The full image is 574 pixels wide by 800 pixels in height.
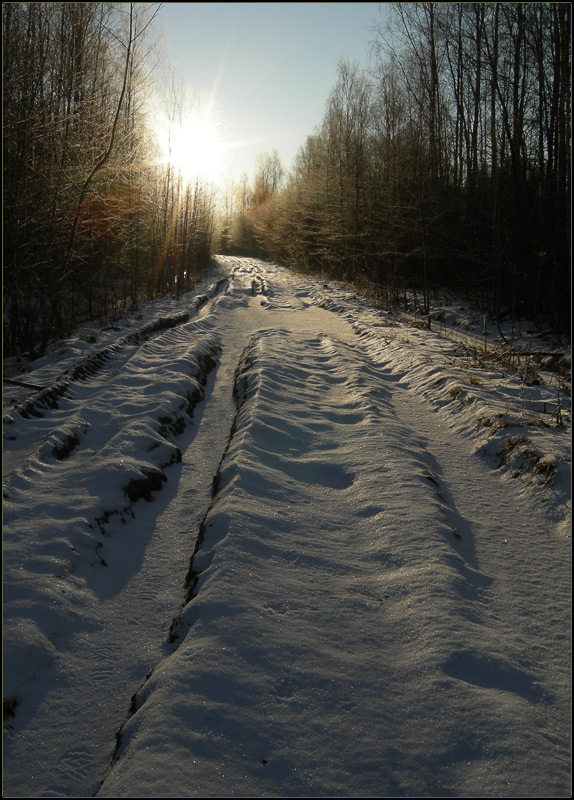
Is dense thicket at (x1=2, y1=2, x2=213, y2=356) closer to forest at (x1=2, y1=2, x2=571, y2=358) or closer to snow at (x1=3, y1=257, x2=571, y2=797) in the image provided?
forest at (x1=2, y1=2, x2=571, y2=358)

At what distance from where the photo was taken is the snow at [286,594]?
171cm

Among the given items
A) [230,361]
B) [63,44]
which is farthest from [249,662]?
[63,44]

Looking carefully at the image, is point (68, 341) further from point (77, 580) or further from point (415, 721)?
point (415, 721)

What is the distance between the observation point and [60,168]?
747cm

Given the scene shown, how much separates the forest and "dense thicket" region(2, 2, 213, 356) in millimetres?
37

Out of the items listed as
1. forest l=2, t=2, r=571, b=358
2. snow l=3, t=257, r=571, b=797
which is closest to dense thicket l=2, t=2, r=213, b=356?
forest l=2, t=2, r=571, b=358

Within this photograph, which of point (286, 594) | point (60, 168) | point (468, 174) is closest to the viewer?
point (286, 594)

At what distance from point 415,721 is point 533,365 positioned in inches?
272

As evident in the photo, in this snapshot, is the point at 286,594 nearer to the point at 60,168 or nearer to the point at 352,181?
the point at 60,168

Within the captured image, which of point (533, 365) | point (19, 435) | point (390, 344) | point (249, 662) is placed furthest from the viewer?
point (390, 344)

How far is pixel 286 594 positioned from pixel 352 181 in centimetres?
1989

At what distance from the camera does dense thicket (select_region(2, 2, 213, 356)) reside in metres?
6.75

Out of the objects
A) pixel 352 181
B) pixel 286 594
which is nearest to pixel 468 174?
pixel 352 181

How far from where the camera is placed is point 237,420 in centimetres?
492
